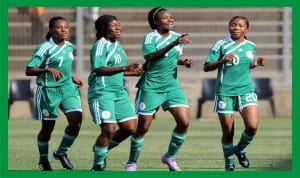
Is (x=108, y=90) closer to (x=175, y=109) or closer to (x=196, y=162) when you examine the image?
(x=175, y=109)

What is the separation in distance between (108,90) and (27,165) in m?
2.30

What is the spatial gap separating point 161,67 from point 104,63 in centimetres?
100

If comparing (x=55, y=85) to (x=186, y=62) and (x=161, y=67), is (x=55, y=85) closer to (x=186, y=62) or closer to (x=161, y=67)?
(x=161, y=67)

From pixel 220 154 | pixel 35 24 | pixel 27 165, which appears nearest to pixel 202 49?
pixel 35 24

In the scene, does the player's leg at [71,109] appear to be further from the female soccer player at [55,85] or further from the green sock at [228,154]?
the green sock at [228,154]

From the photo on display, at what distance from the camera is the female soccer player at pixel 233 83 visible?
15188mm

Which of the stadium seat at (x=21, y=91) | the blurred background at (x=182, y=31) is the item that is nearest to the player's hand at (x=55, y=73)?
the stadium seat at (x=21, y=91)

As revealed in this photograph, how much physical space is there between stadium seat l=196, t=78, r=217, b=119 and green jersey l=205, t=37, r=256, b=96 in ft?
43.6

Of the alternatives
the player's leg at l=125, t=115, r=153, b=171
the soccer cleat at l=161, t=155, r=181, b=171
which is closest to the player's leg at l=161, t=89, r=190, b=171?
the soccer cleat at l=161, t=155, r=181, b=171

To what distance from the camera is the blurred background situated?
31500 millimetres

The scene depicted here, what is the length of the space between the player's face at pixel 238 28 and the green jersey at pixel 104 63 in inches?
59.9

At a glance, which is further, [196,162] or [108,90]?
[196,162]

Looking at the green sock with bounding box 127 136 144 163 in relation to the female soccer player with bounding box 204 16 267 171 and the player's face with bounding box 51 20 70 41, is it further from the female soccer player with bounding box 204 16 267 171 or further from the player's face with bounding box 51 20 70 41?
the player's face with bounding box 51 20 70 41

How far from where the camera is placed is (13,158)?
1752cm
